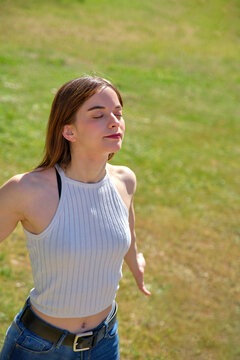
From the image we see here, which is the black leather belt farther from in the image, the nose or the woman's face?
the nose

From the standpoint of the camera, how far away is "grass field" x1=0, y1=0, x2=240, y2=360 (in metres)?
4.77

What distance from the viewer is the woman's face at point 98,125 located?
2.27m

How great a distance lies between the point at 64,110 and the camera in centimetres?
229

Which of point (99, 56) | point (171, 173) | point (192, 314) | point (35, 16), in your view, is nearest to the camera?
point (192, 314)

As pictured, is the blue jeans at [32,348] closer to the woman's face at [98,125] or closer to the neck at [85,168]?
the neck at [85,168]

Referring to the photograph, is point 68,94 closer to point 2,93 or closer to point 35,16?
point 2,93

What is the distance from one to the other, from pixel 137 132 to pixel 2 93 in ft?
10.6

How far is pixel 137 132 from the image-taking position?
1021 cm

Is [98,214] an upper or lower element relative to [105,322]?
upper

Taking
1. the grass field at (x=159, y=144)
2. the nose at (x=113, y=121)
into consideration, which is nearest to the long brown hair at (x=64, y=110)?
the nose at (x=113, y=121)

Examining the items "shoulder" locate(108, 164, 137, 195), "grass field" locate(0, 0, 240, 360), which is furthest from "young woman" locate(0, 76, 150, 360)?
"grass field" locate(0, 0, 240, 360)

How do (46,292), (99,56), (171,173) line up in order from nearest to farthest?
(46,292) < (171,173) < (99,56)

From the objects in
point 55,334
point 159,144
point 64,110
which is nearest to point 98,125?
point 64,110

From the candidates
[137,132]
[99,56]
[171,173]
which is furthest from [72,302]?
[99,56]
